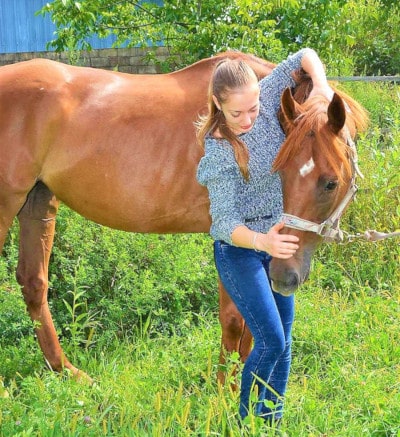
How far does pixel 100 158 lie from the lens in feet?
11.1

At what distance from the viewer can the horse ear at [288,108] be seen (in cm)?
244

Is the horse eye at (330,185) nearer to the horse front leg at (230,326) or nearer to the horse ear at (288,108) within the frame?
the horse ear at (288,108)

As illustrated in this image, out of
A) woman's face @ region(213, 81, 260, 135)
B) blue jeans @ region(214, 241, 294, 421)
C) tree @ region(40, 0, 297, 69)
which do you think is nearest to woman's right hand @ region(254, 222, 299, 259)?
blue jeans @ region(214, 241, 294, 421)

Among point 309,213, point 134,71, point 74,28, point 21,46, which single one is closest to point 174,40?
point 74,28

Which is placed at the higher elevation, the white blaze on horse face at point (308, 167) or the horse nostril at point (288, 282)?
the white blaze on horse face at point (308, 167)

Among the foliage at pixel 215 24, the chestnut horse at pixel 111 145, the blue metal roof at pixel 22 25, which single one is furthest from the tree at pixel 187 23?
the blue metal roof at pixel 22 25

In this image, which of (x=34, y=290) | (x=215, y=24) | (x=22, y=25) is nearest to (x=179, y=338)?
(x=34, y=290)

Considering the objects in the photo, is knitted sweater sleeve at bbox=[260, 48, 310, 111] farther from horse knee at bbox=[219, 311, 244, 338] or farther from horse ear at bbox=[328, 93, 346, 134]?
horse knee at bbox=[219, 311, 244, 338]

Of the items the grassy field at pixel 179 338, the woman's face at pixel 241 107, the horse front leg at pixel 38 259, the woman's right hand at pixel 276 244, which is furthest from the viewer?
the horse front leg at pixel 38 259

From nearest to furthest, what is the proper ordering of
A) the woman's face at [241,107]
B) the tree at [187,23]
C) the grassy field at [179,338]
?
1. the woman's face at [241,107]
2. the grassy field at [179,338]
3. the tree at [187,23]

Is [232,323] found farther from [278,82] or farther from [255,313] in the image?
[278,82]

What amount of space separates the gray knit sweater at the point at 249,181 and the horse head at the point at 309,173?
0.09 metres

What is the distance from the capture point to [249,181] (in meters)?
2.52

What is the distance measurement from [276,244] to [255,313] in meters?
0.36
